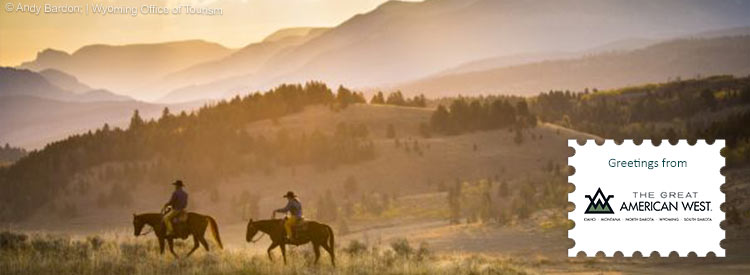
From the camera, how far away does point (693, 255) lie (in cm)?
2802

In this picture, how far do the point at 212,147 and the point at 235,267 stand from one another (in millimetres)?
42513

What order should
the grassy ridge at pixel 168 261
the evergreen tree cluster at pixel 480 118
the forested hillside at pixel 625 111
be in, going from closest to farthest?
the grassy ridge at pixel 168 261 → the evergreen tree cluster at pixel 480 118 → the forested hillside at pixel 625 111

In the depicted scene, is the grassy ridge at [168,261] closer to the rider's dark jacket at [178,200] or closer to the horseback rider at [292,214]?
the horseback rider at [292,214]

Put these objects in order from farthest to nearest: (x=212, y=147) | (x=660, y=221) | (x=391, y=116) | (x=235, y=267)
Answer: (x=391, y=116)
(x=212, y=147)
(x=660, y=221)
(x=235, y=267)

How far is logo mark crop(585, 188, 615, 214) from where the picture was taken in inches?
1011

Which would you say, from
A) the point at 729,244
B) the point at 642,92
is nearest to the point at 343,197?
the point at 729,244

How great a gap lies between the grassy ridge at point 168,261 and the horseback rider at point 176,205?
0.83 metres

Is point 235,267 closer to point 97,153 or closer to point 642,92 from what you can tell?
point 97,153

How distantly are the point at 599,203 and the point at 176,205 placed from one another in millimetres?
10826

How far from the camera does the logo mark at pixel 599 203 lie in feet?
84.2

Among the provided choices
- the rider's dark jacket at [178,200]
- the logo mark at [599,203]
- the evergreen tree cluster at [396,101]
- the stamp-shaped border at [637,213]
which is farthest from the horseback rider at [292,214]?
the evergreen tree cluster at [396,101]

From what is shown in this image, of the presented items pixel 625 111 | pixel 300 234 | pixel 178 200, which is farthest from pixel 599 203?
pixel 625 111

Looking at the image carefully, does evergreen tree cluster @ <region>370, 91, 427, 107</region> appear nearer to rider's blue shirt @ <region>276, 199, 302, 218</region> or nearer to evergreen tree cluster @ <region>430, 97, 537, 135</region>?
evergreen tree cluster @ <region>430, 97, 537, 135</region>

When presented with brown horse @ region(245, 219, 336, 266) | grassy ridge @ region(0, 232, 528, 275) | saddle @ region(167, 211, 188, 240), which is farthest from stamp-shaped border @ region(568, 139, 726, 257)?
Answer: saddle @ region(167, 211, 188, 240)
